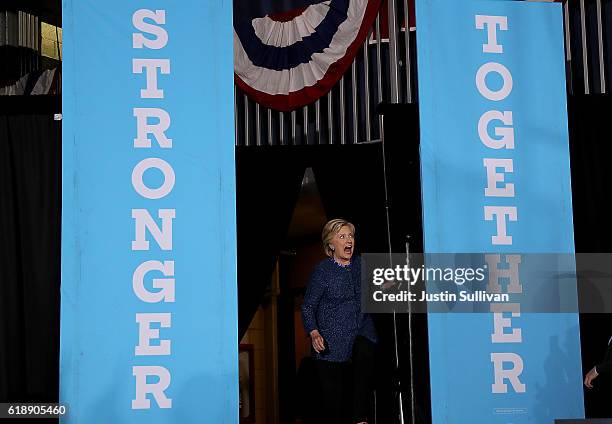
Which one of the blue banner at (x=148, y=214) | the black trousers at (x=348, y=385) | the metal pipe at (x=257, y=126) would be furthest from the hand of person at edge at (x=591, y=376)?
the metal pipe at (x=257, y=126)

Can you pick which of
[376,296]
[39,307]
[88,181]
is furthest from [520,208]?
[39,307]

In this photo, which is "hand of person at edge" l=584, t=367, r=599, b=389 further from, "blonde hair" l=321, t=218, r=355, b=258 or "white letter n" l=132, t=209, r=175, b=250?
"white letter n" l=132, t=209, r=175, b=250

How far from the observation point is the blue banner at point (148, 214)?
3.92m

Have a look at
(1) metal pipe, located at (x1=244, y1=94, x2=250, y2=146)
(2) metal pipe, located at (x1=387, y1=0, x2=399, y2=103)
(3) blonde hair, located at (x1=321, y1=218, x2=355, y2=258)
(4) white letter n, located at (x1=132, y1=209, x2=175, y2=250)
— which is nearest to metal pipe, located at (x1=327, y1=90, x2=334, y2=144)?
(2) metal pipe, located at (x1=387, y1=0, x2=399, y2=103)

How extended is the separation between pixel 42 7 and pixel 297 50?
270 centimetres

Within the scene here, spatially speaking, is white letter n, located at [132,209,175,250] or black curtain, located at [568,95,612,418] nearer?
white letter n, located at [132,209,175,250]

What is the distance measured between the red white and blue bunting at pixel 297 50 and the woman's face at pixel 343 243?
1.34 meters

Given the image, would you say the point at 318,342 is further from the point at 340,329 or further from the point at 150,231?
the point at 150,231

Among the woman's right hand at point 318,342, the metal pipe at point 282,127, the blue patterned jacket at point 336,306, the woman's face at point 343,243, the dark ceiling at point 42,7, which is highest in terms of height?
the dark ceiling at point 42,7

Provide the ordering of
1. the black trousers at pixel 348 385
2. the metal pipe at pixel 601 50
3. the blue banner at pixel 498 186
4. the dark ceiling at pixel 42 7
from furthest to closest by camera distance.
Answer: the dark ceiling at pixel 42 7
the metal pipe at pixel 601 50
the black trousers at pixel 348 385
the blue banner at pixel 498 186

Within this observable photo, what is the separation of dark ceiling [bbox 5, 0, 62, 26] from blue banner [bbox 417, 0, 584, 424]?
4.11 meters

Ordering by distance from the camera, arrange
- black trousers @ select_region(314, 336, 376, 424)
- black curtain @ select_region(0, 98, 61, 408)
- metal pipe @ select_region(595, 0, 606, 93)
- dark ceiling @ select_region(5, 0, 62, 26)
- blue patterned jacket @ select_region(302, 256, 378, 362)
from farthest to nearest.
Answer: dark ceiling @ select_region(5, 0, 62, 26) < metal pipe @ select_region(595, 0, 606, 93) < black curtain @ select_region(0, 98, 61, 408) < blue patterned jacket @ select_region(302, 256, 378, 362) < black trousers @ select_region(314, 336, 376, 424)

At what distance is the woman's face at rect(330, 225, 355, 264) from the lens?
200 inches

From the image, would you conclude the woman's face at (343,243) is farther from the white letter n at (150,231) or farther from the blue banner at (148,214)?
the white letter n at (150,231)
